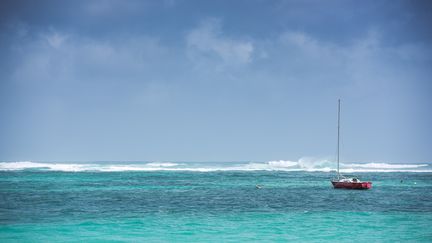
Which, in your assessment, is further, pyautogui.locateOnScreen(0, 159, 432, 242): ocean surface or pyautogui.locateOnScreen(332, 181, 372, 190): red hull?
pyautogui.locateOnScreen(332, 181, 372, 190): red hull

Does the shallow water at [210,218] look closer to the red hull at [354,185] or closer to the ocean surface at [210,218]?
the ocean surface at [210,218]

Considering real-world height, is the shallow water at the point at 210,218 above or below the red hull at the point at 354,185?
below

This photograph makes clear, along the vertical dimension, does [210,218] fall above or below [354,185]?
below

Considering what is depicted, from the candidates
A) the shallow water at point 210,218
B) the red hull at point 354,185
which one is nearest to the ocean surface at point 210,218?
the shallow water at point 210,218

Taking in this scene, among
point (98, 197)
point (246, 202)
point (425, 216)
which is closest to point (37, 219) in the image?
point (98, 197)

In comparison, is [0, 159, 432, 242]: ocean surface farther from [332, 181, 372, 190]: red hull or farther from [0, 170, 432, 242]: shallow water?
[332, 181, 372, 190]: red hull

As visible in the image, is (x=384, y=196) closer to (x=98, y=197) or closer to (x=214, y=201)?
(x=214, y=201)

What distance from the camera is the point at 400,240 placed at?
23672 mm

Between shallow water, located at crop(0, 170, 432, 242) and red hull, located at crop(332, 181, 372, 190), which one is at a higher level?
red hull, located at crop(332, 181, 372, 190)

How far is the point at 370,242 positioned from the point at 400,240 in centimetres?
188

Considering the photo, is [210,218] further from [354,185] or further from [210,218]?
[354,185]

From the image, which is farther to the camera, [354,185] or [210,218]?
[354,185]

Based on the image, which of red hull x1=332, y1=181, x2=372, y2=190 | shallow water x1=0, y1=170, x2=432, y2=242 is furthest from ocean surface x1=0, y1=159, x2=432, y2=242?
red hull x1=332, y1=181, x2=372, y2=190

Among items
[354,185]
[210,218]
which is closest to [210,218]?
[210,218]
